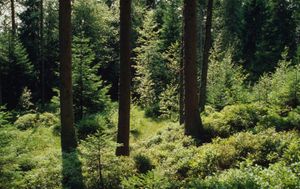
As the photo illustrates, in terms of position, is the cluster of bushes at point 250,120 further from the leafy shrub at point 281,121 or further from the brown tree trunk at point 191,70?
the brown tree trunk at point 191,70

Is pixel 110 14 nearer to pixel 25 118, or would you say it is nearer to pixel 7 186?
pixel 25 118

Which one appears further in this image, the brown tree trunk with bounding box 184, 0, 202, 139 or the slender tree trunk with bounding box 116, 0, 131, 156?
the brown tree trunk with bounding box 184, 0, 202, 139

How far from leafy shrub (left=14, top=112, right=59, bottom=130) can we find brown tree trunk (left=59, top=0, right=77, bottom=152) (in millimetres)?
7818

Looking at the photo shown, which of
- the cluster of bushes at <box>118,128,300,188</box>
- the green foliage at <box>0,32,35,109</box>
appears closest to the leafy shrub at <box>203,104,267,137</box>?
the cluster of bushes at <box>118,128,300,188</box>

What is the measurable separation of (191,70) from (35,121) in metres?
13.1

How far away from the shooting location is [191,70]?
46.8ft

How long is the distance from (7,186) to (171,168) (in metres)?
4.34

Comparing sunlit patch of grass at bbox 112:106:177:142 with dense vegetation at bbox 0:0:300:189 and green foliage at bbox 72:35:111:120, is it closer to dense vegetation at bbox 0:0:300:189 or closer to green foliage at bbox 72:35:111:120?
dense vegetation at bbox 0:0:300:189

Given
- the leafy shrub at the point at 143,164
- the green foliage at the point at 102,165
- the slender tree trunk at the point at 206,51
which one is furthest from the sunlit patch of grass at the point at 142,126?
the green foliage at the point at 102,165

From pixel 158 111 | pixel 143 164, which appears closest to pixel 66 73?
pixel 143 164

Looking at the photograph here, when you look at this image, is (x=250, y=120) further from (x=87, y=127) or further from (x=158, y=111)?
(x=158, y=111)

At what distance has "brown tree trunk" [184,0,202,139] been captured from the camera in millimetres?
14031

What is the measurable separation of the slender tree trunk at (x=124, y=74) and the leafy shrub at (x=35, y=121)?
10.2 meters

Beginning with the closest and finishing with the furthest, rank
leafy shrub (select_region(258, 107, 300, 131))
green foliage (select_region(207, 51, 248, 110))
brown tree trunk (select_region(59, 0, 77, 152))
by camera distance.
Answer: leafy shrub (select_region(258, 107, 300, 131))
brown tree trunk (select_region(59, 0, 77, 152))
green foliage (select_region(207, 51, 248, 110))
